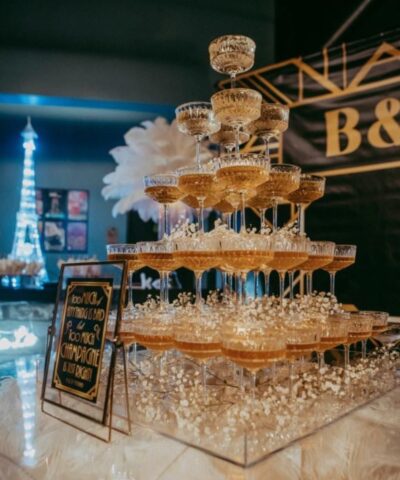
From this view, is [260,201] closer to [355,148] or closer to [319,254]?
[319,254]

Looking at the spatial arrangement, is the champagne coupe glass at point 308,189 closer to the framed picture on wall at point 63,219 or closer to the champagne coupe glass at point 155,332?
the champagne coupe glass at point 155,332

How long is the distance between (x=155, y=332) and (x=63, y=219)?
5.56m

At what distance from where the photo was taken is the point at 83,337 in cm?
177

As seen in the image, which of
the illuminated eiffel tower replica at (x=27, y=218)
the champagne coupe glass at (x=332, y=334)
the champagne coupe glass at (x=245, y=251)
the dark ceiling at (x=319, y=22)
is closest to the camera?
the champagne coupe glass at (x=245, y=251)

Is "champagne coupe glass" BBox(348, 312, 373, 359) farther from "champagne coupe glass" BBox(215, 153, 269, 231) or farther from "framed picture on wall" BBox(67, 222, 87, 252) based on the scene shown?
"framed picture on wall" BBox(67, 222, 87, 252)

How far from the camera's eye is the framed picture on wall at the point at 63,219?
23.2 ft

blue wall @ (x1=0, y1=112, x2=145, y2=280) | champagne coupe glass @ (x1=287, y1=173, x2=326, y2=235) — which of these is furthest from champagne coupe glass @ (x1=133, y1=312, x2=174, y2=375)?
blue wall @ (x1=0, y1=112, x2=145, y2=280)

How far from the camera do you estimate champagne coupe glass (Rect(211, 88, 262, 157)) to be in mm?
1931

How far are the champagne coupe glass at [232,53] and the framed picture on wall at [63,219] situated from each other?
5.39m

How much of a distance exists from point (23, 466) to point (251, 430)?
754 millimetres

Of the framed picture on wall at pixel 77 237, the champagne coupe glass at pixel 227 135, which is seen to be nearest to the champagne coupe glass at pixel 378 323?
the champagne coupe glass at pixel 227 135

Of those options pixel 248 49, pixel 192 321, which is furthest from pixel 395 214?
pixel 192 321

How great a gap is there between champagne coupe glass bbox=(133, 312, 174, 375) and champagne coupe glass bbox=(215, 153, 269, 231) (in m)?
0.65

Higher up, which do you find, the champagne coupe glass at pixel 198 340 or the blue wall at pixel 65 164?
the blue wall at pixel 65 164
